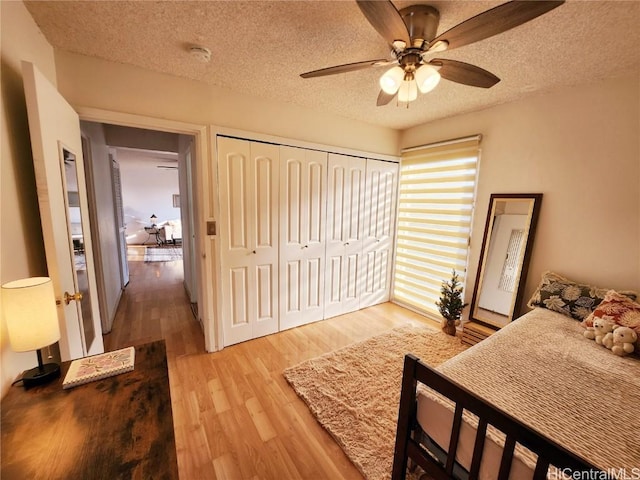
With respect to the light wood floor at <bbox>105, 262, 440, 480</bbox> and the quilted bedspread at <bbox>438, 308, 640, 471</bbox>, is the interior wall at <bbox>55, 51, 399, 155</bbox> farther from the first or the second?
the quilted bedspread at <bbox>438, 308, 640, 471</bbox>

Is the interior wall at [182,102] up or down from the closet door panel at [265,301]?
up

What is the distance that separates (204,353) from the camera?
7.93 feet

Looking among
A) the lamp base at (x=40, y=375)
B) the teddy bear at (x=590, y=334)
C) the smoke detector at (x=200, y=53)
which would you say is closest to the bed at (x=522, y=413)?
the teddy bear at (x=590, y=334)

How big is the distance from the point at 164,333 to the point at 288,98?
2.76 metres

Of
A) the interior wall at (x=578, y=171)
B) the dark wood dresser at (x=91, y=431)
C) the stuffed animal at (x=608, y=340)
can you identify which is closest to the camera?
the dark wood dresser at (x=91, y=431)

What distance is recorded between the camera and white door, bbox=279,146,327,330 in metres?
2.65

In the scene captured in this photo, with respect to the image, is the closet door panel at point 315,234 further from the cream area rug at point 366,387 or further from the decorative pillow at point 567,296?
the decorative pillow at point 567,296

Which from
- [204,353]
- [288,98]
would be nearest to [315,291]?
[204,353]

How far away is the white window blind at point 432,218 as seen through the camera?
9.29 feet

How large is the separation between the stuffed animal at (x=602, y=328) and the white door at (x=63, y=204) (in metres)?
3.00

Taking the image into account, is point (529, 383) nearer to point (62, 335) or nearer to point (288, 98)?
point (62, 335)

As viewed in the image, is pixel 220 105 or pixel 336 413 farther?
pixel 220 105

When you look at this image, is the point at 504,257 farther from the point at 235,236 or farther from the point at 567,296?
the point at 235,236

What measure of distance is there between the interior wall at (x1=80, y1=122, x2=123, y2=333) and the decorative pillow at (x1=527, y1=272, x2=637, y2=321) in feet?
13.5
